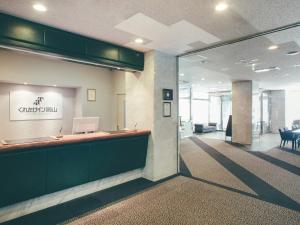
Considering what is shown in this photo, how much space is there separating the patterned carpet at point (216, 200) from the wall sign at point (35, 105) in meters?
4.04

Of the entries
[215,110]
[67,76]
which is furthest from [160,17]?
[215,110]

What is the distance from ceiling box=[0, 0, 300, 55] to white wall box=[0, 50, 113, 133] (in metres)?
2.86

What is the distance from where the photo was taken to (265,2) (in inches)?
93.8

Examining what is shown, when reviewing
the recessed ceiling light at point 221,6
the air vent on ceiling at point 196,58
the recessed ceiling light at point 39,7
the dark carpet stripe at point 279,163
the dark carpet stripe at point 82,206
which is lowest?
the dark carpet stripe at point 279,163

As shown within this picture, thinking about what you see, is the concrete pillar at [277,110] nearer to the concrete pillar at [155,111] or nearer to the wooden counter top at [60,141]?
the concrete pillar at [155,111]

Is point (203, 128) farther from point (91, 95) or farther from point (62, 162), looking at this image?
point (62, 162)

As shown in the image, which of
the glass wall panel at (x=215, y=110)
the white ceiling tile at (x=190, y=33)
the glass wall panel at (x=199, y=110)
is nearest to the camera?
the white ceiling tile at (x=190, y=33)

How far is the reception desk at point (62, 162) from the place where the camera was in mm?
2648

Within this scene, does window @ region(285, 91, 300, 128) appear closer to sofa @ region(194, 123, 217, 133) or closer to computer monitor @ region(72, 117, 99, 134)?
sofa @ region(194, 123, 217, 133)

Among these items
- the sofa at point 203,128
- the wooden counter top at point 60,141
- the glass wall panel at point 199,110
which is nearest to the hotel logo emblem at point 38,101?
the wooden counter top at point 60,141

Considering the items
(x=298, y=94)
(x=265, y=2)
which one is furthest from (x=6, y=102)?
(x=298, y=94)

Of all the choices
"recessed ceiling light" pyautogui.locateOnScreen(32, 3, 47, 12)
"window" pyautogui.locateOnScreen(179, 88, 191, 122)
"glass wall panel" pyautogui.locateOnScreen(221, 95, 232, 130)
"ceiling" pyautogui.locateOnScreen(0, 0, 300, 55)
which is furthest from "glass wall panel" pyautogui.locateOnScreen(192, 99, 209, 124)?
"recessed ceiling light" pyautogui.locateOnScreen(32, 3, 47, 12)

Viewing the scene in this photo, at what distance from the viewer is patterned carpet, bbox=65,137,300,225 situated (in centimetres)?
288

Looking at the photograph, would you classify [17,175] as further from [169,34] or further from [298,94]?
[298,94]
